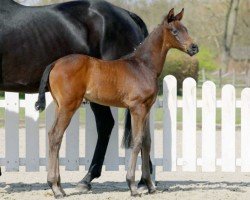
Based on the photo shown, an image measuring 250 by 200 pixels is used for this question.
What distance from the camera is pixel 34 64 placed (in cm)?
775

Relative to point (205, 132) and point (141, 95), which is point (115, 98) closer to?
point (141, 95)

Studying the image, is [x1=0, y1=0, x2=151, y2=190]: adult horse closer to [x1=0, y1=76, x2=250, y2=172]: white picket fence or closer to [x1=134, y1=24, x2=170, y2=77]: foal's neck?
[x1=0, y1=76, x2=250, y2=172]: white picket fence

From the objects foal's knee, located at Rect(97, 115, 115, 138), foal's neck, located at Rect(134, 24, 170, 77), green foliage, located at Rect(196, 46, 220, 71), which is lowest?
foal's knee, located at Rect(97, 115, 115, 138)

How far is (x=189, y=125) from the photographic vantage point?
8.85 meters

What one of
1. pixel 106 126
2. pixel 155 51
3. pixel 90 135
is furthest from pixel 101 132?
pixel 155 51

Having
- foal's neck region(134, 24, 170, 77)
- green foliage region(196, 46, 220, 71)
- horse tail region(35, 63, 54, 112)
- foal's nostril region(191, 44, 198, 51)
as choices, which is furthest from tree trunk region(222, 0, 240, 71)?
horse tail region(35, 63, 54, 112)

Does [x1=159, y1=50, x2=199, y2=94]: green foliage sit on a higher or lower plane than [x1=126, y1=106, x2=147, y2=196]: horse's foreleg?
higher

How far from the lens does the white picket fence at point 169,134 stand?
8.76 metres

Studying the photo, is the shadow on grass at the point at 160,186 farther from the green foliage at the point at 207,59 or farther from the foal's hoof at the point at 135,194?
the green foliage at the point at 207,59

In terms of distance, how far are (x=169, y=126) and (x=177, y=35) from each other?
1.93 m

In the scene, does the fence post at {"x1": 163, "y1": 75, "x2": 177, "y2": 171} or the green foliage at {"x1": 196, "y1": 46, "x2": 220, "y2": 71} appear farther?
the green foliage at {"x1": 196, "y1": 46, "x2": 220, "y2": 71}

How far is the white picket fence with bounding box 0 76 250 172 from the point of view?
876 centimetres

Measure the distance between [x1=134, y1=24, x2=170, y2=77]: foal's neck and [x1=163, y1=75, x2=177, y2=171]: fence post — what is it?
150 centimetres

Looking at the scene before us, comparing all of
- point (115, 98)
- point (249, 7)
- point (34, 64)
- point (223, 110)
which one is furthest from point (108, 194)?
point (249, 7)
